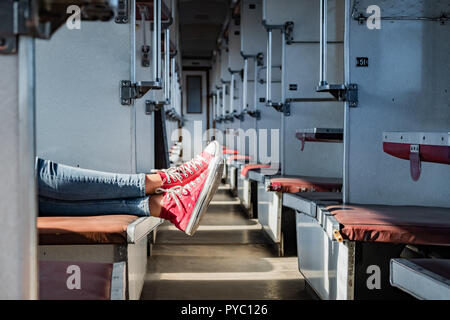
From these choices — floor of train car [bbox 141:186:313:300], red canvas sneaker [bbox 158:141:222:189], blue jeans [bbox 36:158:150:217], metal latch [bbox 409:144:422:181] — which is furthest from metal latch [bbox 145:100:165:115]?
metal latch [bbox 409:144:422:181]

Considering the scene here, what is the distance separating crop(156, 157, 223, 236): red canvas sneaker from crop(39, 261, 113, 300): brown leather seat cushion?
1.83 feet

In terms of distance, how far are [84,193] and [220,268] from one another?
152cm

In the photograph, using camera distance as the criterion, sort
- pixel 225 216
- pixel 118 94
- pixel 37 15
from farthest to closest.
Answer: pixel 225 216 < pixel 118 94 < pixel 37 15

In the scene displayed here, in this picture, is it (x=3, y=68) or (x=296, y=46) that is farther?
(x=296, y=46)

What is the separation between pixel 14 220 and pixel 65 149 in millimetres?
2160

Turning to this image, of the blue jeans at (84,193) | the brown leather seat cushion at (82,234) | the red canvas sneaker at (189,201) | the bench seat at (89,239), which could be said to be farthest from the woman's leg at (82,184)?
the brown leather seat cushion at (82,234)

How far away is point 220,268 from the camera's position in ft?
12.9

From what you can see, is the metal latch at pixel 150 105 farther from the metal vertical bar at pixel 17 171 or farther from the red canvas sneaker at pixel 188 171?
the metal vertical bar at pixel 17 171

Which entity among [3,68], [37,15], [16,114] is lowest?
[16,114]

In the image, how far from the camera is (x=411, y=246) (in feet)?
8.67

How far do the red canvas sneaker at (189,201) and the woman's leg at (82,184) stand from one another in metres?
0.13

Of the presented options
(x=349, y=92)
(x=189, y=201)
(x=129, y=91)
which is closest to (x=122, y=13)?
(x=129, y=91)
